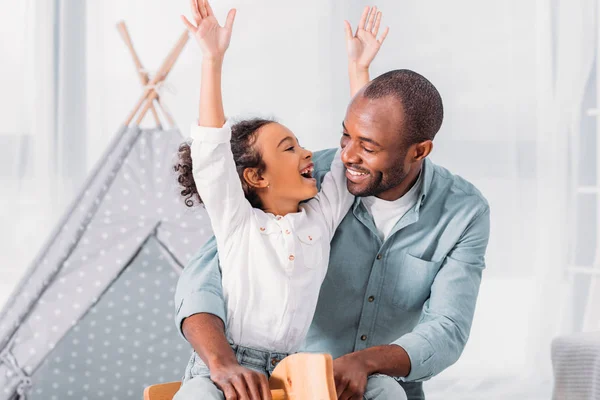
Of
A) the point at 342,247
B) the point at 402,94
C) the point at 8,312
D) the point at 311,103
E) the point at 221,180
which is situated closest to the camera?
the point at 221,180

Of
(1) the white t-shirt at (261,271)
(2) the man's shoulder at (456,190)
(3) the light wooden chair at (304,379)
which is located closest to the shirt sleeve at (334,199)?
(1) the white t-shirt at (261,271)

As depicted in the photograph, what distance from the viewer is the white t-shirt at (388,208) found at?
1979 millimetres

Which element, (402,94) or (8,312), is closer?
(402,94)

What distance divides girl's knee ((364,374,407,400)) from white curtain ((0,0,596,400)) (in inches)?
77.9

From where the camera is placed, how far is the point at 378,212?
6.52 ft

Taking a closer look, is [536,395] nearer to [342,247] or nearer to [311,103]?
[311,103]

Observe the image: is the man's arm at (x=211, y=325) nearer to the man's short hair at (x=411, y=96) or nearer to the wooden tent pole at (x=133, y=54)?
the man's short hair at (x=411, y=96)

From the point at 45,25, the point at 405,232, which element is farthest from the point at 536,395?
the point at 45,25

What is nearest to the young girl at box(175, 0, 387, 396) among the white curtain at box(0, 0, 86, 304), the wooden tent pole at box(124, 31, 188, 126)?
the wooden tent pole at box(124, 31, 188, 126)

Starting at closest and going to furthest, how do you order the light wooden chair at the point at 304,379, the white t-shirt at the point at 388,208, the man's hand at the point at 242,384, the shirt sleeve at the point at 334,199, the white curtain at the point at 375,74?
the light wooden chair at the point at 304,379 → the man's hand at the point at 242,384 → the shirt sleeve at the point at 334,199 → the white t-shirt at the point at 388,208 → the white curtain at the point at 375,74

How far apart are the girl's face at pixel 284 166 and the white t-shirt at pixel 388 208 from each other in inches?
8.0

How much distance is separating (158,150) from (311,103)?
39.9 inches

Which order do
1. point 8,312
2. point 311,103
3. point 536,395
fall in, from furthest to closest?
point 311,103 < point 536,395 < point 8,312

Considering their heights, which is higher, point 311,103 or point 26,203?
point 311,103
